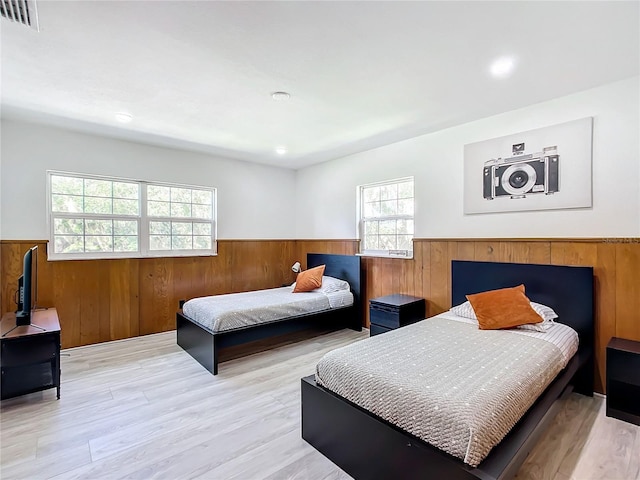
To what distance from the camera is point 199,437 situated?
7.02 feet

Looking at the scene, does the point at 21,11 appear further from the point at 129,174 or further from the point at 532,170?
the point at 532,170

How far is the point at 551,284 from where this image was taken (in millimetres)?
2873

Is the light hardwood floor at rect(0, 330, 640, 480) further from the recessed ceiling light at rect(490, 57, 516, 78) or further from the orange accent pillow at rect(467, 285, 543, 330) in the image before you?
the recessed ceiling light at rect(490, 57, 516, 78)

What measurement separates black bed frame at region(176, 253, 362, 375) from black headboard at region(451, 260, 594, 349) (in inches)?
61.3

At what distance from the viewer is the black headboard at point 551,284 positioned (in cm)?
270

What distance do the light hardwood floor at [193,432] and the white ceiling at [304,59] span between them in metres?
2.54

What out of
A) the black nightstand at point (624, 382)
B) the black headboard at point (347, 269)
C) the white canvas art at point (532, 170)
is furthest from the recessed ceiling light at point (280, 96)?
the black nightstand at point (624, 382)

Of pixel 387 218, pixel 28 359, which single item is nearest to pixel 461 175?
pixel 387 218

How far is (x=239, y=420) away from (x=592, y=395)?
2871 millimetres

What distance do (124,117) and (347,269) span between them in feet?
10.6

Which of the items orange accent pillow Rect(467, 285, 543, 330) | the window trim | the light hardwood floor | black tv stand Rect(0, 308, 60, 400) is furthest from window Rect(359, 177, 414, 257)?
black tv stand Rect(0, 308, 60, 400)

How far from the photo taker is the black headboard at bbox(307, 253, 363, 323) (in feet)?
14.8

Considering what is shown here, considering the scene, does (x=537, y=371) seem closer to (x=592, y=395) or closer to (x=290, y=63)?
(x=592, y=395)

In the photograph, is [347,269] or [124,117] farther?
[347,269]
